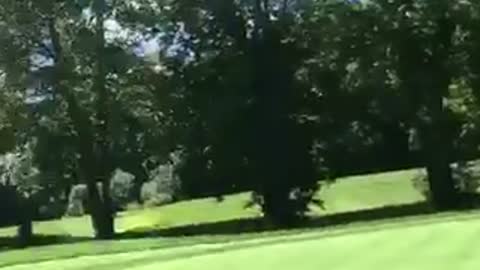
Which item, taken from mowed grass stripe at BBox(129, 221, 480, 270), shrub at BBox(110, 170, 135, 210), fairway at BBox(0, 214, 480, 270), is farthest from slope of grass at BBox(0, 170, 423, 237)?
mowed grass stripe at BBox(129, 221, 480, 270)

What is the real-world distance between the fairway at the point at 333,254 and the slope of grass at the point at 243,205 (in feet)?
59.4

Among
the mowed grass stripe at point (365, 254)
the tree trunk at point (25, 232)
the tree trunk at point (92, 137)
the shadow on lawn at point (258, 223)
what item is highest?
the tree trunk at point (92, 137)

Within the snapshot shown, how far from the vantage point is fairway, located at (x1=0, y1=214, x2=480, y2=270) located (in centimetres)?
1330

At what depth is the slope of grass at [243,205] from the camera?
1469 inches

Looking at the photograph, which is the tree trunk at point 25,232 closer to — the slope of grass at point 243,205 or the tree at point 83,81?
the slope of grass at point 243,205

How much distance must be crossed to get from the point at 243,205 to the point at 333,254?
2257cm

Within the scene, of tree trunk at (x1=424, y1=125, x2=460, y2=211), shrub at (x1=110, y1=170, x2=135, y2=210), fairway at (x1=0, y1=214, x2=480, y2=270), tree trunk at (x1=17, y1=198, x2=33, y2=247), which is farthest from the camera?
shrub at (x1=110, y1=170, x2=135, y2=210)

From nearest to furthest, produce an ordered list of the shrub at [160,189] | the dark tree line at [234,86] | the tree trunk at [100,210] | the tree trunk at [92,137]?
the dark tree line at [234,86], the tree trunk at [92,137], the tree trunk at [100,210], the shrub at [160,189]

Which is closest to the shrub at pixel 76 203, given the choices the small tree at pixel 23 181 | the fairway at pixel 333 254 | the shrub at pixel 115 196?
the shrub at pixel 115 196

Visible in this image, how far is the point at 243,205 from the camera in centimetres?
3716

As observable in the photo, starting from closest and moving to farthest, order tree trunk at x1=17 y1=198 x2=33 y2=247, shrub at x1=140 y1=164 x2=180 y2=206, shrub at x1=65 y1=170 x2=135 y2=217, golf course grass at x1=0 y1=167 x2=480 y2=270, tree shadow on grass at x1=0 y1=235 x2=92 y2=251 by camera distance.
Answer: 1. golf course grass at x1=0 y1=167 x2=480 y2=270
2. tree shadow on grass at x1=0 y1=235 x2=92 y2=251
3. tree trunk at x1=17 y1=198 x2=33 y2=247
4. shrub at x1=140 y1=164 x2=180 y2=206
5. shrub at x1=65 y1=170 x2=135 y2=217

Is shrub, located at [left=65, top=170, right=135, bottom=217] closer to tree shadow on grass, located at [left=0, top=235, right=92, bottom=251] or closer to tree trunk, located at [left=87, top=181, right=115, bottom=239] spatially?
tree trunk, located at [left=87, top=181, right=115, bottom=239]

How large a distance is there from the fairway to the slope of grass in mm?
18102

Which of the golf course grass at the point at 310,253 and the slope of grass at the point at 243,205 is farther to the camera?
the slope of grass at the point at 243,205
